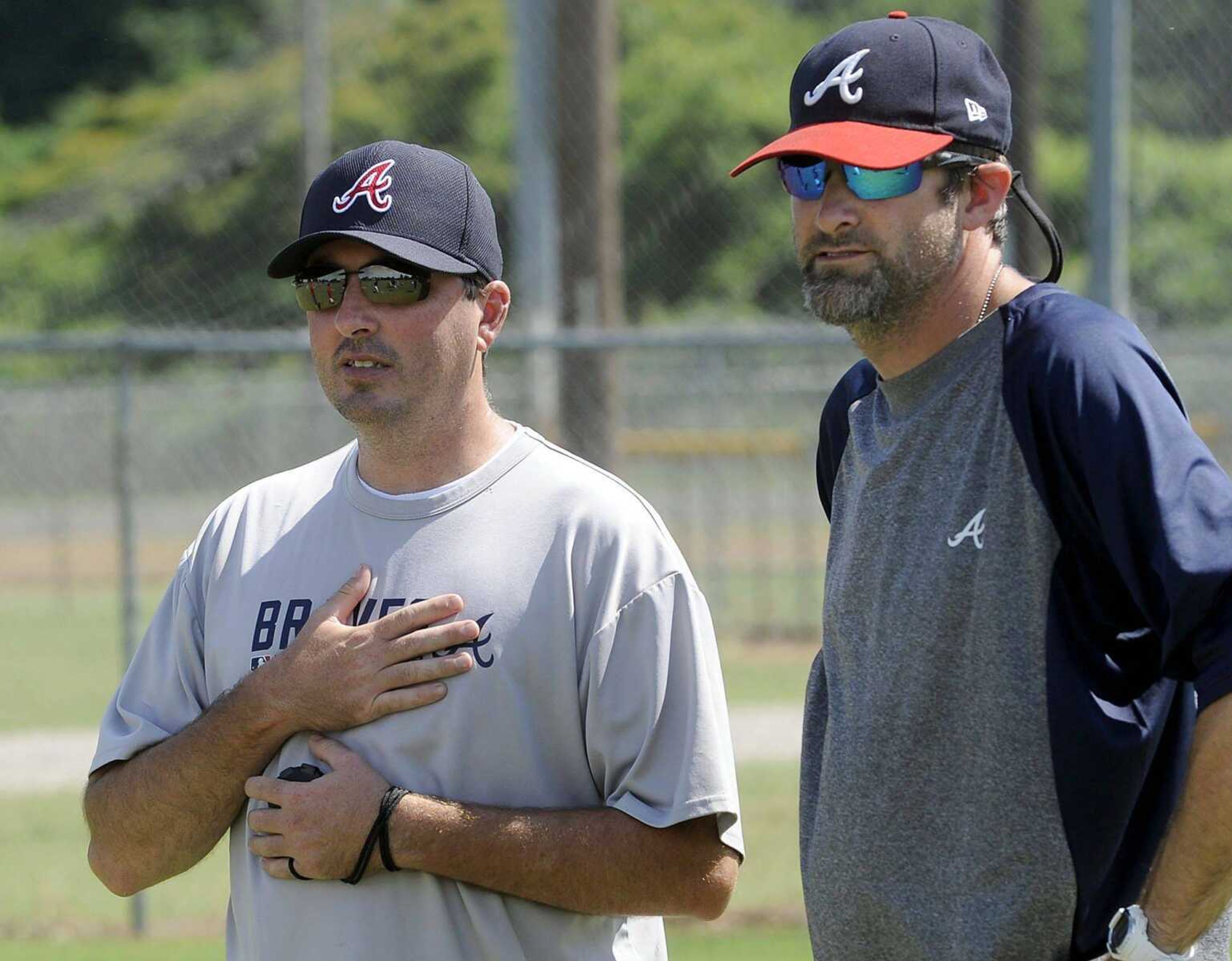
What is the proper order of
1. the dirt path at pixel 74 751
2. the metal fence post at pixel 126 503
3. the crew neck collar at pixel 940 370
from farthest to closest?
the dirt path at pixel 74 751, the metal fence post at pixel 126 503, the crew neck collar at pixel 940 370

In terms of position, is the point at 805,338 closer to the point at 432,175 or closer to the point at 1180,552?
the point at 432,175

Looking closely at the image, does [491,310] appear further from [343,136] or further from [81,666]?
[343,136]

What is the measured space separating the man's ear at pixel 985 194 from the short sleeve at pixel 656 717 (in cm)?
76

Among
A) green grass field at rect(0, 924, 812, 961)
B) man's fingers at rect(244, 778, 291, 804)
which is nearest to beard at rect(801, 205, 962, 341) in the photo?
man's fingers at rect(244, 778, 291, 804)

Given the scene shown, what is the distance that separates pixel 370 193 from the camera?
286 centimetres

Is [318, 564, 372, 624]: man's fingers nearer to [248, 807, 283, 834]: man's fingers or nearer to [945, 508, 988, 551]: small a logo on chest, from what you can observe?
[248, 807, 283, 834]: man's fingers

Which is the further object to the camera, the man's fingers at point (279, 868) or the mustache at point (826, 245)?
the man's fingers at point (279, 868)

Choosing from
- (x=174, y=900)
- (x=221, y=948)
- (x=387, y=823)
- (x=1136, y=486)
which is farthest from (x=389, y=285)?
(x=174, y=900)

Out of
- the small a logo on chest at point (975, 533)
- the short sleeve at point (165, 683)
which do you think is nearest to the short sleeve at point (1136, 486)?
the small a logo on chest at point (975, 533)

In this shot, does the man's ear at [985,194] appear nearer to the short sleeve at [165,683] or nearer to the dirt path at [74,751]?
the short sleeve at [165,683]

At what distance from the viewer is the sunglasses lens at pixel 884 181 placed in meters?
2.52

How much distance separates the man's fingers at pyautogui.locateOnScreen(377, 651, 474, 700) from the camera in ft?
8.73

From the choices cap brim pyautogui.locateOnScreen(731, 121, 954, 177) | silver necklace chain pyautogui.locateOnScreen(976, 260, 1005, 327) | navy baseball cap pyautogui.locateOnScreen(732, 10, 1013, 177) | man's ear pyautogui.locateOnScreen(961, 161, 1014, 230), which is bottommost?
silver necklace chain pyautogui.locateOnScreen(976, 260, 1005, 327)

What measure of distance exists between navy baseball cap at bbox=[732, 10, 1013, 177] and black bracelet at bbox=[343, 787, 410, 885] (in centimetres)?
116
